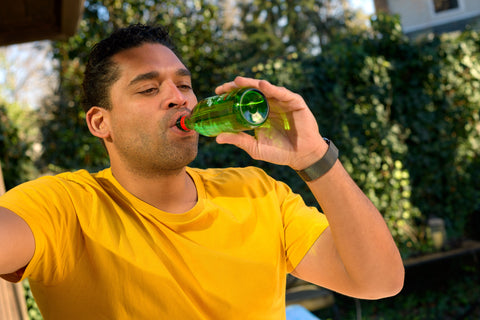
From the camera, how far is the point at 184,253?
4.93 feet

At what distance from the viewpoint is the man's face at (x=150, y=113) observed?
1597 mm

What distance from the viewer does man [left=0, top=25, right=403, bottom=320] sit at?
1342mm

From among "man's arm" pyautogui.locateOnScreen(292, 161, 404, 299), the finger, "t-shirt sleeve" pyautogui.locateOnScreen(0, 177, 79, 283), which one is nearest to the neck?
"t-shirt sleeve" pyautogui.locateOnScreen(0, 177, 79, 283)

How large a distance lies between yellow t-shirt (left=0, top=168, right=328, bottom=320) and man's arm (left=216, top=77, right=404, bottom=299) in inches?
8.8

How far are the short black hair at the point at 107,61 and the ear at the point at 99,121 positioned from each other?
25mm

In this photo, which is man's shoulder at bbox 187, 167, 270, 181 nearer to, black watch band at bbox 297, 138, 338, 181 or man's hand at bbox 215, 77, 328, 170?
man's hand at bbox 215, 77, 328, 170

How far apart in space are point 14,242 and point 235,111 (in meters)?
0.72

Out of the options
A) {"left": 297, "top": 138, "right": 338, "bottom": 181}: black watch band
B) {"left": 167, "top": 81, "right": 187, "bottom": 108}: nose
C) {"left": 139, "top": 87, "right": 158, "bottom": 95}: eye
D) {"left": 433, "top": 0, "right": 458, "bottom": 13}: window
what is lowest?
{"left": 297, "top": 138, "right": 338, "bottom": 181}: black watch band

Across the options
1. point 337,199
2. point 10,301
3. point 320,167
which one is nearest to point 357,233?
point 337,199

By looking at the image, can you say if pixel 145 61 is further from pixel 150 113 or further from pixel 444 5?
pixel 444 5

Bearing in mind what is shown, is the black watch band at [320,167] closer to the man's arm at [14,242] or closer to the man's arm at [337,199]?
the man's arm at [337,199]

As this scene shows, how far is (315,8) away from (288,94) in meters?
15.7

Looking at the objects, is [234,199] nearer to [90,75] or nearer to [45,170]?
[90,75]

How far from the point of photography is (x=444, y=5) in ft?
44.9
